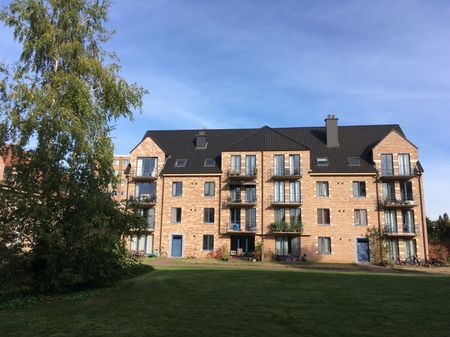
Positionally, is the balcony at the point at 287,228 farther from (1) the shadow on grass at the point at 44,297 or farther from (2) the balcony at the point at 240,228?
(1) the shadow on grass at the point at 44,297

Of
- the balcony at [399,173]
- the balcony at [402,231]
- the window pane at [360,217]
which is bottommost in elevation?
the balcony at [402,231]

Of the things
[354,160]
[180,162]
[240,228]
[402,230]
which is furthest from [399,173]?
[180,162]

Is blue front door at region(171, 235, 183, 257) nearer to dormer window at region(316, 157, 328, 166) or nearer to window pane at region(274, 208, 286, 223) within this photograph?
window pane at region(274, 208, 286, 223)

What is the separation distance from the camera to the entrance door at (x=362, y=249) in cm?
3500

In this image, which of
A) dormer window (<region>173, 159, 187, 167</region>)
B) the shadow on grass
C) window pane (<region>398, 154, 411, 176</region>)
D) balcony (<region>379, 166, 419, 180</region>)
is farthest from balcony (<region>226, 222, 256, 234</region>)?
the shadow on grass

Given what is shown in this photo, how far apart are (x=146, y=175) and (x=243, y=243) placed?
11127 millimetres

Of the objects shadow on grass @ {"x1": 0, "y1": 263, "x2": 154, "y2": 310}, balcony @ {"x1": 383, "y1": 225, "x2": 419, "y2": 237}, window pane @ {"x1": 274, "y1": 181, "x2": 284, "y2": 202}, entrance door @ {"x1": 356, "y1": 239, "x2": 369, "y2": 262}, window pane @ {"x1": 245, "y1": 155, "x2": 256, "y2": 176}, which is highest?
window pane @ {"x1": 245, "y1": 155, "x2": 256, "y2": 176}

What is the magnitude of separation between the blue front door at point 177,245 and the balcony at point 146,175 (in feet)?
19.2

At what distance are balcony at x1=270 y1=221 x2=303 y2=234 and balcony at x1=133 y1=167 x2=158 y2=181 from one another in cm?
1214

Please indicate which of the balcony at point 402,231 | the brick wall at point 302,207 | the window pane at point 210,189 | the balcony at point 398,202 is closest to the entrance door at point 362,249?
the brick wall at point 302,207

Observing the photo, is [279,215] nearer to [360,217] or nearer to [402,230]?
[360,217]

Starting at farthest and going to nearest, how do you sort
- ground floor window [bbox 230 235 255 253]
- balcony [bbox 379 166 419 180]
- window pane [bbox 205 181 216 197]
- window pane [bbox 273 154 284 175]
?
window pane [bbox 205 181 216 197] → window pane [bbox 273 154 284 175] → ground floor window [bbox 230 235 255 253] → balcony [bbox 379 166 419 180]

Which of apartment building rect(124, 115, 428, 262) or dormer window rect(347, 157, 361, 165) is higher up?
dormer window rect(347, 157, 361, 165)

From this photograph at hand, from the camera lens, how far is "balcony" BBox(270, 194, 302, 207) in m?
36.1
